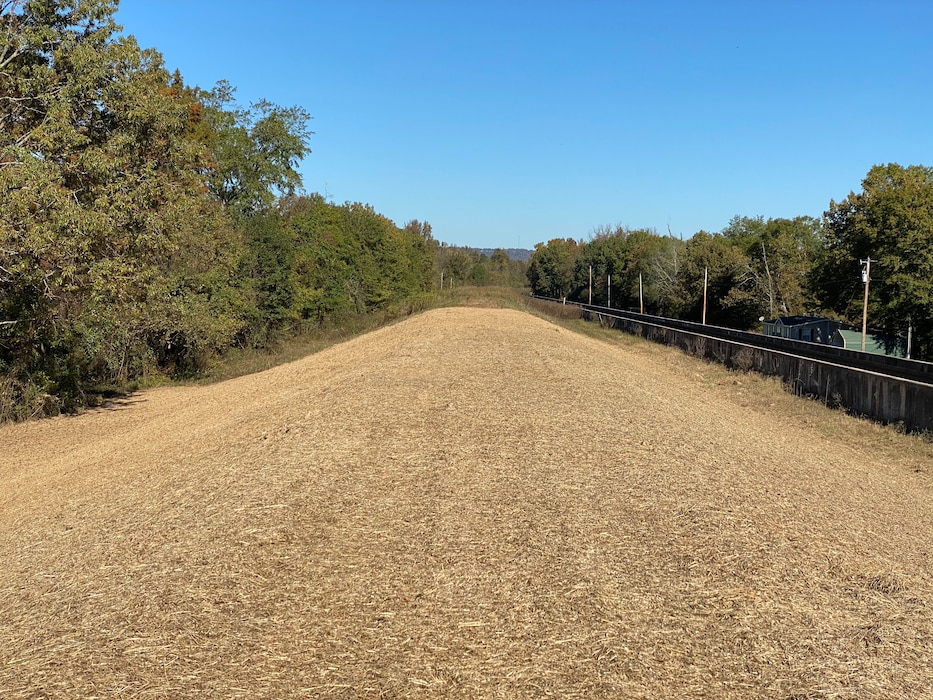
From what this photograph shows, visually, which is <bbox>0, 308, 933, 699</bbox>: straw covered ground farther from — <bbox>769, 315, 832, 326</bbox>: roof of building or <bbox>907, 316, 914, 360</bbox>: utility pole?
<bbox>769, 315, 832, 326</bbox>: roof of building

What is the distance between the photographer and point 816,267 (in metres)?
53.0

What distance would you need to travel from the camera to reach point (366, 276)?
46.5 meters

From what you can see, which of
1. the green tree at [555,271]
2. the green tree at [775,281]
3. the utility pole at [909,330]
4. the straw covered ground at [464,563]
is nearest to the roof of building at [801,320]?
the utility pole at [909,330]

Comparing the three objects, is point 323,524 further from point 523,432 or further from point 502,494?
point 523,432

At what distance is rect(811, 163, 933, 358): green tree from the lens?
38.9 metres

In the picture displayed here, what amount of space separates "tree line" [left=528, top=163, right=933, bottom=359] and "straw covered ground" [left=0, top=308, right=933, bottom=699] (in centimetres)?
3472

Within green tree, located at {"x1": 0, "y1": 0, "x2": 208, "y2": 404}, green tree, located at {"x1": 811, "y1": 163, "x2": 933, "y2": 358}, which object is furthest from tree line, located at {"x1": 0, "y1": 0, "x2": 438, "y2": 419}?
green tree, located at {"x1": 811, "y1": 163, "x2": 933, "y2": 358}

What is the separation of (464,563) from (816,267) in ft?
183

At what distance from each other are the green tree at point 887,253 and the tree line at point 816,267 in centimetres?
6

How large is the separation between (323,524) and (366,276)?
4133 cm

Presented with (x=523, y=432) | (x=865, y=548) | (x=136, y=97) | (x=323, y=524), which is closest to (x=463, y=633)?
(x=323, y=524)

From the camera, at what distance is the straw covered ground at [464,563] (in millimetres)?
4062

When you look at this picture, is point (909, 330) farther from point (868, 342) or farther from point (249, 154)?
point (249, 154)

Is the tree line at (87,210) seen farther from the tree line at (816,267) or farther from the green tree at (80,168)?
the tree line at (816,267)
